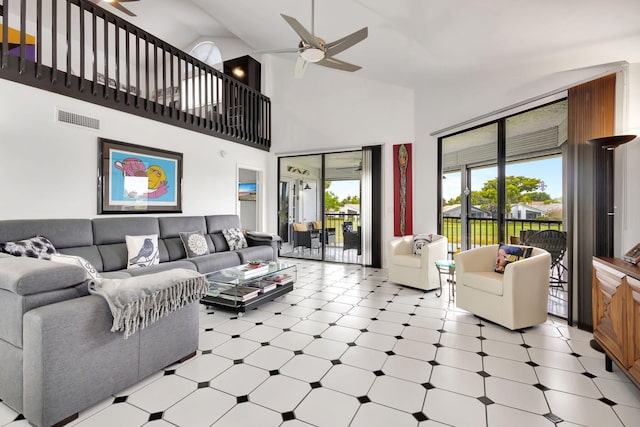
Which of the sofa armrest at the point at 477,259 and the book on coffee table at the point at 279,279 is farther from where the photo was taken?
the book on coffee table at the point at 279,279

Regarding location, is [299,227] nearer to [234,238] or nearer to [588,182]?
[234,238]

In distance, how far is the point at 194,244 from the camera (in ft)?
15.1

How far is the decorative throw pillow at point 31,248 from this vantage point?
9.00ft

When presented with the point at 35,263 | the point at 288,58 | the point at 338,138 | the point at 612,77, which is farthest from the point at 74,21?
the point at 612,77

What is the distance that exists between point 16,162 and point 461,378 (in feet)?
15.5

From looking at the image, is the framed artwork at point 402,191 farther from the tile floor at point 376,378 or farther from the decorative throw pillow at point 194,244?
the decorative throw pillow at point 194,244

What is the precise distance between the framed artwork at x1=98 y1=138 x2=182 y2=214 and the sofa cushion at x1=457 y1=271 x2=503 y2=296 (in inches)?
177

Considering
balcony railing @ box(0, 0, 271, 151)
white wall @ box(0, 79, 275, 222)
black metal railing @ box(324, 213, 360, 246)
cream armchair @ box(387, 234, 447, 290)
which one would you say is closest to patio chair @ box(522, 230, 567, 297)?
cream armchair @ box(387, 234, 447, 290)

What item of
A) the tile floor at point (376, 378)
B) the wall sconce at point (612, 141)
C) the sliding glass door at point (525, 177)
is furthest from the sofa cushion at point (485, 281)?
the wall sconce at point (612, 141)

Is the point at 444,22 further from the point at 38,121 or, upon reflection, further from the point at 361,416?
the point at 38,121

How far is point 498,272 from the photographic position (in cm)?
347

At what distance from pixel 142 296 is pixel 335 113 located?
5.41m

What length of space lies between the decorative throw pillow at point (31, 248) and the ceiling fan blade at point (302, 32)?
10.1ft

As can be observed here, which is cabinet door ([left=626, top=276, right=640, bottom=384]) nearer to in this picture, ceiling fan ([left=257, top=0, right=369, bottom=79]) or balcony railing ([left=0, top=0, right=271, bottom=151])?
ceiling fan ([left=257, top=0, right=369, bottom=79])
